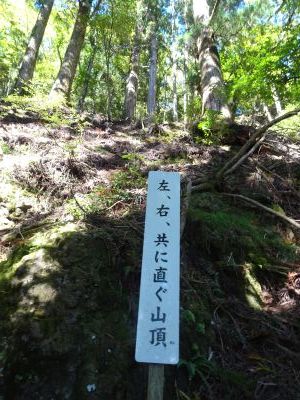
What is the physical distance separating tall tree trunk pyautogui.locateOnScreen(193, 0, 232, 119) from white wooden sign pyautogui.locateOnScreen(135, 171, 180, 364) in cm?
550

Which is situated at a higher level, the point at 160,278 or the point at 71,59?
the point at 71,59

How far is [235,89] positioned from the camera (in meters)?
11.3

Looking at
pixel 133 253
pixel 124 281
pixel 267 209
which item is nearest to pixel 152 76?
pixel 267 209

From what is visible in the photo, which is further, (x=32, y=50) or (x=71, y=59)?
(x=32, y=50)

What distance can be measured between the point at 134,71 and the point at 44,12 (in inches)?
181

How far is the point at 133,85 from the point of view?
15133 mm

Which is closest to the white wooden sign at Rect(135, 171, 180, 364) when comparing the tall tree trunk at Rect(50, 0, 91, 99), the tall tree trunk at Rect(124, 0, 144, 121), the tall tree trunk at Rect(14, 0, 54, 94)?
the tall tree trunk at Rect(50, 0, 91, 99)

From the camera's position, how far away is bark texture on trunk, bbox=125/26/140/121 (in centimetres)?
1428

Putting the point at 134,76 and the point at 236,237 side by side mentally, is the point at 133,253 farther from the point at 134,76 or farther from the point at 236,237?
the point at 134,76

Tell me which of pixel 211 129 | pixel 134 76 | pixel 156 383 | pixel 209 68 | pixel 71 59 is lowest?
pixel 156 383

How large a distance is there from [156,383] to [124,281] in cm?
115

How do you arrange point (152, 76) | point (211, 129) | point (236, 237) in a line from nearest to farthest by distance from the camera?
point (236, 237)
point (211, 129)
point (152, 76)

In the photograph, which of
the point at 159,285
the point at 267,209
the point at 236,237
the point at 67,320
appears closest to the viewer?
the point at 159,285

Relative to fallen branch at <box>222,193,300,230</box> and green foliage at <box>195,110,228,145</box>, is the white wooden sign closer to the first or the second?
fallen branch at <box>222,193,300,230</box>
